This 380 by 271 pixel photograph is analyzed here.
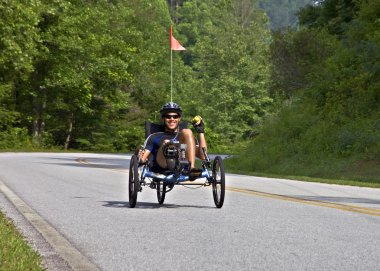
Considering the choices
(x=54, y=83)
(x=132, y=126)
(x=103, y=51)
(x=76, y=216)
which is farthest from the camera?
(x=132, y=126)

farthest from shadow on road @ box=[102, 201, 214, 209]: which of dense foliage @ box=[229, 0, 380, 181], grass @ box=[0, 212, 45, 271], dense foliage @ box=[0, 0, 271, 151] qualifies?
dense foliage @ box=[0, 0, 271, 151]

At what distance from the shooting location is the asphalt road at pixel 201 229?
7840 mm

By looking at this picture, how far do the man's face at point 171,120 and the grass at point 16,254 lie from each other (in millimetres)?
4493

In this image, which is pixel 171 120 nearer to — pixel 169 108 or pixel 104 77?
pixel 169 108

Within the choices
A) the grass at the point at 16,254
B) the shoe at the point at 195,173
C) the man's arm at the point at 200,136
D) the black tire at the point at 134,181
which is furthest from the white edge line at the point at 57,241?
the man's arm at the point at 200,136

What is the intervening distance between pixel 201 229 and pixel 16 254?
308 cm

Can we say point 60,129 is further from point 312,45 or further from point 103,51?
point 312,45

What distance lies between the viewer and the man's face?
45.0 feet

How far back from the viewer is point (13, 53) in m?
41.8

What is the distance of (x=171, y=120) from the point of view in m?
13.7

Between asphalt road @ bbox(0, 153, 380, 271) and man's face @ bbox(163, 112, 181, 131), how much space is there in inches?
49.9

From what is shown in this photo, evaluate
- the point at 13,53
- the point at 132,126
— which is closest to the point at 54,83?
the point at 132,126

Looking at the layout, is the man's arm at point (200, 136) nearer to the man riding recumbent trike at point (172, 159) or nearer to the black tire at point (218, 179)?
the man riding recumbent trike at point (172, 159)

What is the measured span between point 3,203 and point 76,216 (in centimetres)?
279
